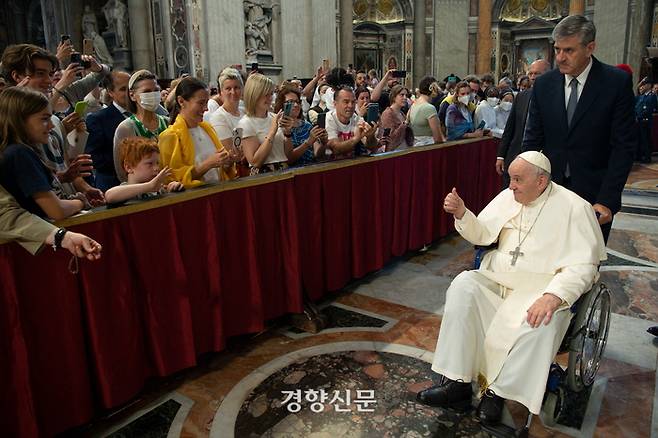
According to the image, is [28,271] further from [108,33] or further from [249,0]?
[108,33]

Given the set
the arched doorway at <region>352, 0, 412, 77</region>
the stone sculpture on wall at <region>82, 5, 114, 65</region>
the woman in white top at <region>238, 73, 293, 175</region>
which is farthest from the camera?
the arched doorway at <region>352, 0, 412, 77</region>

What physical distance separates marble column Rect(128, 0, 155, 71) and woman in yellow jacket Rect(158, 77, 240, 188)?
962cm

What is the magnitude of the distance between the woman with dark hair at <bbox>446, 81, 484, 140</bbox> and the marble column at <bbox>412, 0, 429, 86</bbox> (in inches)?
577

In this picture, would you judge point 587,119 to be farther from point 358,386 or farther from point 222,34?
point 222,34

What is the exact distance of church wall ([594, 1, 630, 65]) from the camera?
47.6 ft

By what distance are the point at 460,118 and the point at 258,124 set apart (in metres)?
3.37

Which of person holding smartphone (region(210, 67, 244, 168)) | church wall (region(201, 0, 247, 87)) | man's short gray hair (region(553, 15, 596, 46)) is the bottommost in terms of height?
person holding smartphone (region(210, 67, 244, 168))

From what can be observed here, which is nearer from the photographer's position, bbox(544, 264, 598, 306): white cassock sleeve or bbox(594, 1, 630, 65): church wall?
bbox(544, 264, 598, 306): white cassock sleeve

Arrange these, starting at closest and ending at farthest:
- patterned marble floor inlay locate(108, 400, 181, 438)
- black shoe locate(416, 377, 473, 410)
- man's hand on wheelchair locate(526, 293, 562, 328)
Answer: man's hand on wheelchair locate(526, 293, 562, 328)
patterned marble floor inlay locate(108, 400, 181, 438)
black shoe locate(416, 377, 473, 410)

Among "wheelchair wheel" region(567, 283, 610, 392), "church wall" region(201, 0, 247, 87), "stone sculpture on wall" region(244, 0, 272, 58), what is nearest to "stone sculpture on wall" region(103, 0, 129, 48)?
"church wall" region(201, 0, 247, 87)

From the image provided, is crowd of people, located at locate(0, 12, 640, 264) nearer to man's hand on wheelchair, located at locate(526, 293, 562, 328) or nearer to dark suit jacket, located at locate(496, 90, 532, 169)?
dark suit jacket, located at locate(496, 90, 532, 169)

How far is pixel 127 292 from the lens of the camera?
8.75 feet

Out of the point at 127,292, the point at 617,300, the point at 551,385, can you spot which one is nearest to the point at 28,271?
the point at 127,292

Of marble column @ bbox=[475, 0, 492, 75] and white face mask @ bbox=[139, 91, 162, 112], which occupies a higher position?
marble column @ bbox=[475, 0, 492, 75]
